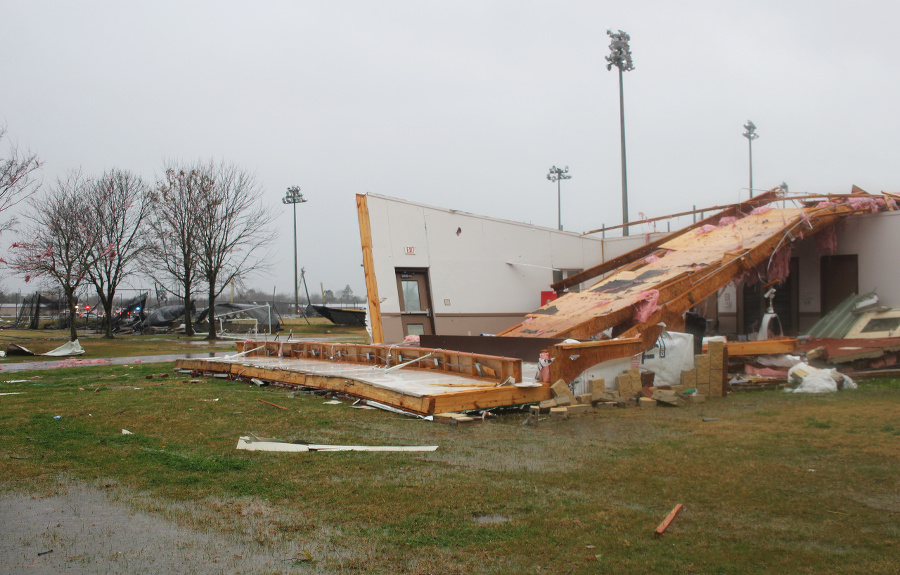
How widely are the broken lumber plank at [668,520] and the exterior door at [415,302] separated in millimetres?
11460

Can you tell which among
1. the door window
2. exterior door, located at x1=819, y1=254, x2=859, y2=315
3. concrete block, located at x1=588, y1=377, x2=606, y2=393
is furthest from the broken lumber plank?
exterior door, located at x1=819, y1=254, x2=859, y2=315

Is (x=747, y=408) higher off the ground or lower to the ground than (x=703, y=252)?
lower

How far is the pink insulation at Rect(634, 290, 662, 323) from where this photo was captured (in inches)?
437

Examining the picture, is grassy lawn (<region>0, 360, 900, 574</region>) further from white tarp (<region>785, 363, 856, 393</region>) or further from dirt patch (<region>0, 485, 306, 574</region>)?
white tarp (<region>785, 363, 856, 393</region>)

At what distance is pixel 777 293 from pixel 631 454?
40.3 feet

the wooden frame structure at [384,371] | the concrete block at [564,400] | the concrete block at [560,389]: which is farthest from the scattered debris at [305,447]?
the concrete block at [560,389]

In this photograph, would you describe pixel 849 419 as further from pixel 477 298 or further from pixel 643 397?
pixel 477 298

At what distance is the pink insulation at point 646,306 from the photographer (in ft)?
36.4

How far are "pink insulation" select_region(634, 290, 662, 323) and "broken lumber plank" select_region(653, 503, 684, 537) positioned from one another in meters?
7.13

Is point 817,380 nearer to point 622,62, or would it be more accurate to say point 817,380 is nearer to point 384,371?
point 384,371

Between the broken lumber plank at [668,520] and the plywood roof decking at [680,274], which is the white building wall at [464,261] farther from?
the broken lumber plank at [668,520]

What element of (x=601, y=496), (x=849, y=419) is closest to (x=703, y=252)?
(x=849, y=419)

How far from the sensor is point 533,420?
24.7ft

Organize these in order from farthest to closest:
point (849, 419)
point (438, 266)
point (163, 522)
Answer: point (438, 266), point (849, 419), point (163, 522)
